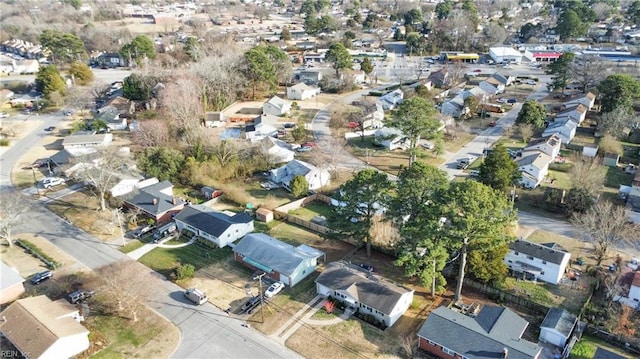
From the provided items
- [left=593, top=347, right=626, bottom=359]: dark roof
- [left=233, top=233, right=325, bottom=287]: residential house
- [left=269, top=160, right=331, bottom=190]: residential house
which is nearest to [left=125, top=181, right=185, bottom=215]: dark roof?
[left=233, top=233, right=325, bottom=287]: residential house

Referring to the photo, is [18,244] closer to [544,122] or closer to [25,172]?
[25,172]

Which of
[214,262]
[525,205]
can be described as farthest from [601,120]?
[214,262]

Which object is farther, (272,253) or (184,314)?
(272,253)

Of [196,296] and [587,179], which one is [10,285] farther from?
[587,179]

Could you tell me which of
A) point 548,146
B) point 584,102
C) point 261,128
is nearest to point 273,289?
point 261,128

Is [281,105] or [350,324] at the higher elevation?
[281,105]

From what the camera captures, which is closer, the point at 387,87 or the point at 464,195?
the point at 464,195
